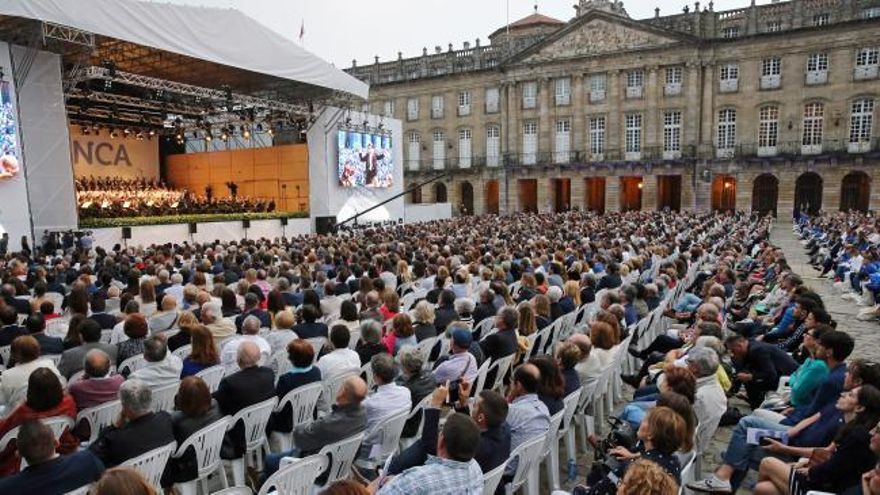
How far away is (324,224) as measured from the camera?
2489 cm

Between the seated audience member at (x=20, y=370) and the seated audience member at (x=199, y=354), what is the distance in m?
0.93

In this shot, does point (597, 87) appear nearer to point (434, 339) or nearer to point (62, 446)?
point (434, 339)

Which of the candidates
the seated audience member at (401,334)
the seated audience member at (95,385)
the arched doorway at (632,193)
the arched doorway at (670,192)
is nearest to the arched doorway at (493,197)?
the arched doorway at (632,193)

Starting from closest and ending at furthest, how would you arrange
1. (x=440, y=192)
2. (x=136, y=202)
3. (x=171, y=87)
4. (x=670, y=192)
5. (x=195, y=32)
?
(x=195, y=32) < (x=171, y=87) < (x=136, y=202) < (x=670, y=192) < (x=440, y=192)

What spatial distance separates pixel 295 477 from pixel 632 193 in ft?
139

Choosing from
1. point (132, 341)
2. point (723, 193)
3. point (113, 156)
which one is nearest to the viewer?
point (132, 341)

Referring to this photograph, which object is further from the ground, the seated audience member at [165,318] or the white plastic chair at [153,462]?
the seated audience member at [165,318]

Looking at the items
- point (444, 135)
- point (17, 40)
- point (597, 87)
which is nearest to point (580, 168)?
point (597, 87)

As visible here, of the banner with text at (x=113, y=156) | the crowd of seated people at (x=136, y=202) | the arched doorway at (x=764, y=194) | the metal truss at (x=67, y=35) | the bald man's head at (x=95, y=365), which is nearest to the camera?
the bald man's head at (x=95, y=365)

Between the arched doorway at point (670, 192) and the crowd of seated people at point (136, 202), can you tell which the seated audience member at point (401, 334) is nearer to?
the crowd of seated people at point (136, 202)

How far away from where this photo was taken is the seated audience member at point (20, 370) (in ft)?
14.4

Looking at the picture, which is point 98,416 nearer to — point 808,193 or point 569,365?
point 569,365

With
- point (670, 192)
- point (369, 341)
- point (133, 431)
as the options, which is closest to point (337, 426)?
point (133, 431)

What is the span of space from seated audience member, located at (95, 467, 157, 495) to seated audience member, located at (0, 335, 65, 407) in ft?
8.45
